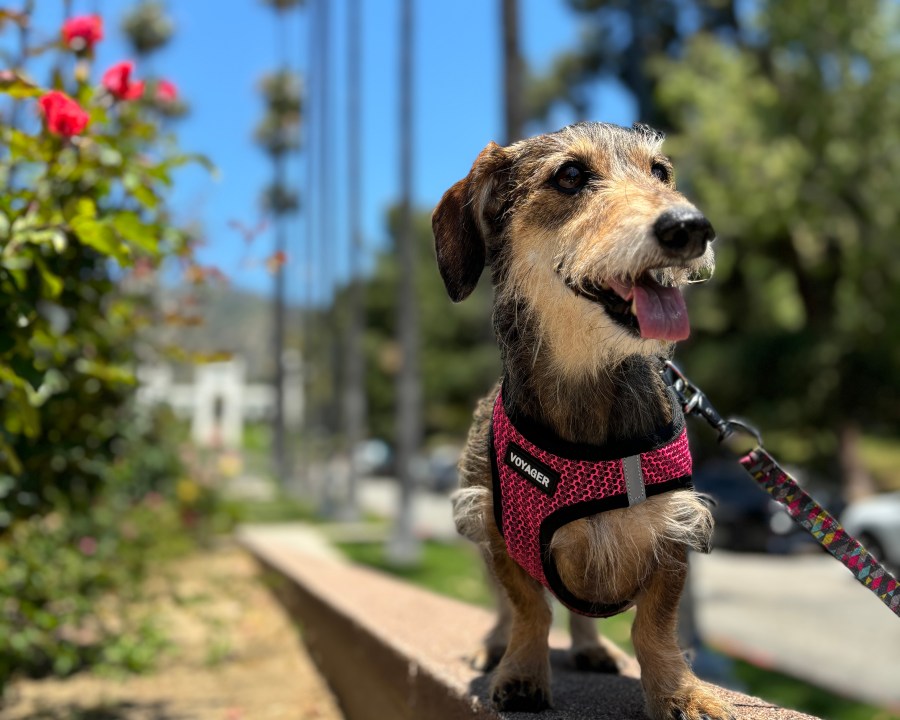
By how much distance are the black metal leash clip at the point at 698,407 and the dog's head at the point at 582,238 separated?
50cm

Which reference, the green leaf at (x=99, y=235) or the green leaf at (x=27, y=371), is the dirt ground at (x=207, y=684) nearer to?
the green leaf at (x=27, y=371)

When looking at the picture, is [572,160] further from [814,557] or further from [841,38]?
[841,38]

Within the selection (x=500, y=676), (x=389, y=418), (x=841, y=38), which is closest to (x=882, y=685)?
(x=500, y=676)

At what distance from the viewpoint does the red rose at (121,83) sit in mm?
3875

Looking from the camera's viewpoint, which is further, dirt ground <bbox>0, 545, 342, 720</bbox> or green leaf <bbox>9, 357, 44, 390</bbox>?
dirt ground <bbox>0, 545, 342, 720</bbox>

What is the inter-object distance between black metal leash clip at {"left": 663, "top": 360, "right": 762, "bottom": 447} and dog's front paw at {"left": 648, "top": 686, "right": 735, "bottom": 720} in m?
0.78

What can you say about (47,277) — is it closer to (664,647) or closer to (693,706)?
(664,647)

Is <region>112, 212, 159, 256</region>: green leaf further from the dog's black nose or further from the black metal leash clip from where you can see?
the dog's black nose

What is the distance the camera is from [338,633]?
558 cm

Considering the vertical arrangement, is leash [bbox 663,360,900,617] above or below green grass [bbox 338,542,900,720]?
above

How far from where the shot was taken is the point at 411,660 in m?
3.74

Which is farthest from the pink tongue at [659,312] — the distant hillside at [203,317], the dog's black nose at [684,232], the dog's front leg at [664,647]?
the distant hillside at [203,317]

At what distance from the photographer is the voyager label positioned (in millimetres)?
2504

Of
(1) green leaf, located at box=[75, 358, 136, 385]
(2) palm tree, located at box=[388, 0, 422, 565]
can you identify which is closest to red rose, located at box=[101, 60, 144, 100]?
(1) green leaf, located at box=[75, 358, 136, 385]
